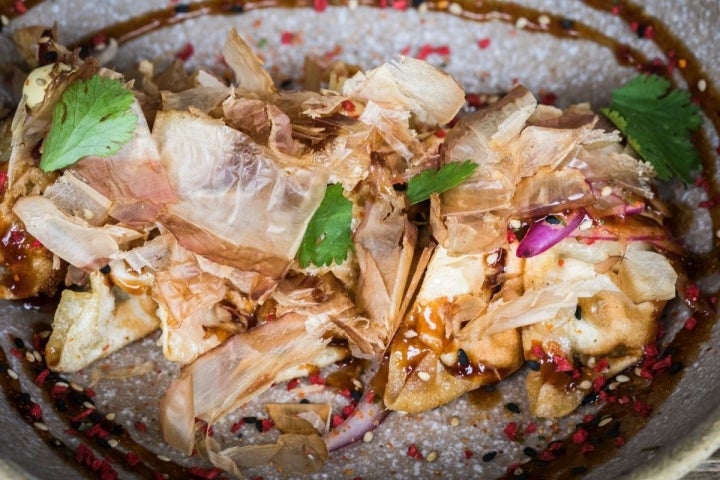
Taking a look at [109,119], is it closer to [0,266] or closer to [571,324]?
[0,266]

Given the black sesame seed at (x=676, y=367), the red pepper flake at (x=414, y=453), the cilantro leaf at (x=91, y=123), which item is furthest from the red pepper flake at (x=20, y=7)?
the black sesame seed at (x=676, y=367)

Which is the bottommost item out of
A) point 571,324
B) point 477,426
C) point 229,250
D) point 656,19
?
point 477,426

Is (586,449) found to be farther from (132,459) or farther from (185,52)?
(185,52)

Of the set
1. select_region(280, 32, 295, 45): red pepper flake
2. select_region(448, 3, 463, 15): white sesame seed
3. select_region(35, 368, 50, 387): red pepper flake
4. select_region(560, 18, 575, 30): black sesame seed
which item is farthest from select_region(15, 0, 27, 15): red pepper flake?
select_region(560, 18, 575, 30): black sesame seed

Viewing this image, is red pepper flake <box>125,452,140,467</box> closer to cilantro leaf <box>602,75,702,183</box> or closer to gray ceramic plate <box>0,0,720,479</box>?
gray ceramic plate <box>0,0,720,479</box>

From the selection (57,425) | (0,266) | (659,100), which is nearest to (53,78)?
(0,266)

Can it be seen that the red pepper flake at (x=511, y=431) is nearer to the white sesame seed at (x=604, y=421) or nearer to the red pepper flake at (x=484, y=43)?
the white sesame seed at (x=604, y=421)
